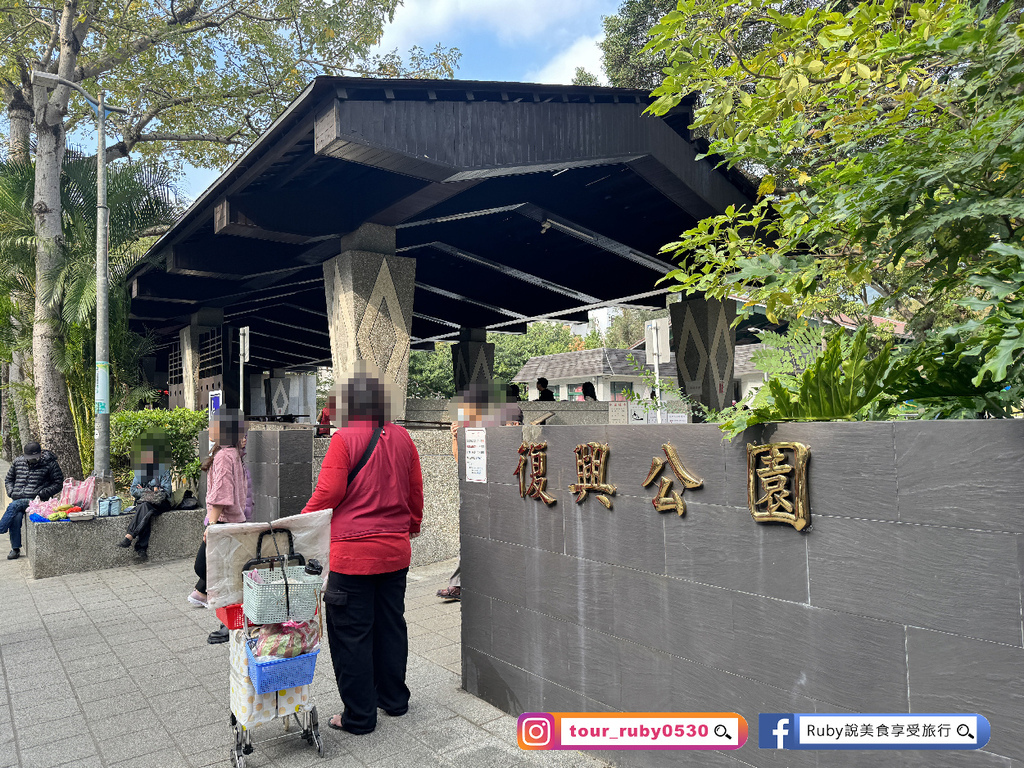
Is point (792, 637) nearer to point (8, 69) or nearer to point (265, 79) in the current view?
point (8, 69)

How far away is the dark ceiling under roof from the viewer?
5.23m

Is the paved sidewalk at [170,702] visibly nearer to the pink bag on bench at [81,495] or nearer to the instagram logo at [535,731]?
the instagram logo at [535,731]

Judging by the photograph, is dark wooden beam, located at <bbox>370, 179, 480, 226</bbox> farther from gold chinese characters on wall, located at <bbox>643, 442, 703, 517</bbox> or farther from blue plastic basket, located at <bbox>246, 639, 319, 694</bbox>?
blue plastic basket, located at <bbox>246, 639, 319, 694</bbox>

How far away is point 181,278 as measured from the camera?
451 inches

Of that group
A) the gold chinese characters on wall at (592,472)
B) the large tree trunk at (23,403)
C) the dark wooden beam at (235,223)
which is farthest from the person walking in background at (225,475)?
the large tree trunk at (23,403)

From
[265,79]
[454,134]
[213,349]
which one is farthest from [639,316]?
[454,134]

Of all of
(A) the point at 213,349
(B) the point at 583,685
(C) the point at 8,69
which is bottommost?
(B) the point at 583,685

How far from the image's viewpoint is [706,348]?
1073cm

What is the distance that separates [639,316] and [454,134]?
65.0 m

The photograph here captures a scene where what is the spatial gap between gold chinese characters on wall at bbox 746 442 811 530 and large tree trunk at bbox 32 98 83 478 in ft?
39.0

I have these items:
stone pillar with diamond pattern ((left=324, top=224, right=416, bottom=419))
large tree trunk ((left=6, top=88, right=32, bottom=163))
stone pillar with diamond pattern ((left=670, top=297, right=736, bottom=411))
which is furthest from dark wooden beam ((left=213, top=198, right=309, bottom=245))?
large tree trunk ((left=6, top=88, right=32, bottom=163))

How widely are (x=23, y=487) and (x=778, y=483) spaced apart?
10.3 metres

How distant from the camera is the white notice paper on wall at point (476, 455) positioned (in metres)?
4.23

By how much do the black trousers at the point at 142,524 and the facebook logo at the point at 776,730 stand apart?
26.6 ft
